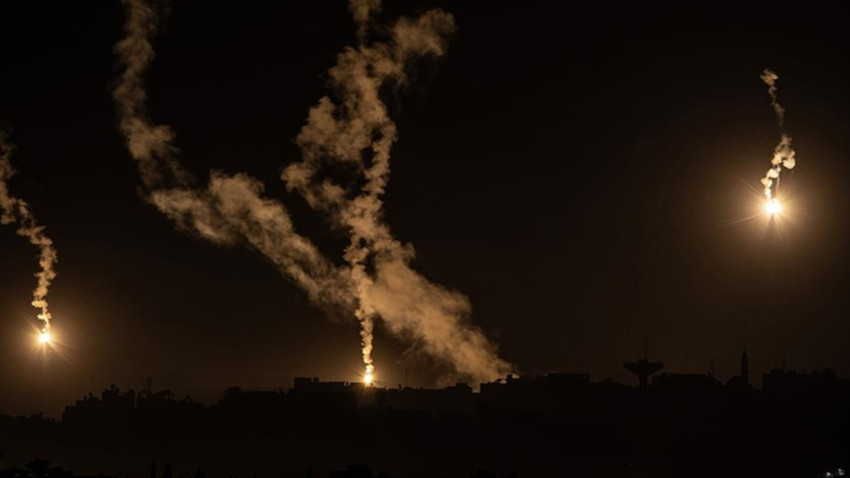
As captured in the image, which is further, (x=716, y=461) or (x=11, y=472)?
(x=716, y=461)

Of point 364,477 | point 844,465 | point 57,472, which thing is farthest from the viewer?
point 844,465

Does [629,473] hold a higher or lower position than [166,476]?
higher

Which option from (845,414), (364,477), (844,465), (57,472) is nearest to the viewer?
(57,472)

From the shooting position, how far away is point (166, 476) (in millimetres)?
87438

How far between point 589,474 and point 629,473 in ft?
27.5

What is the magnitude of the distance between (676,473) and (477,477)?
354 feet

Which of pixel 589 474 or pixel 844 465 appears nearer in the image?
Result: pixel 844 465

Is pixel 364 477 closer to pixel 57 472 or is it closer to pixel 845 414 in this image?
pixel 57 472

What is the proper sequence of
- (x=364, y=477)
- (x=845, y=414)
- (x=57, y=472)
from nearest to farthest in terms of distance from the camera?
1. (x=57, y=472)
2. (x=364, y=477)
3. (x=845, y=414)

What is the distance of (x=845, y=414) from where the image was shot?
199125 mm

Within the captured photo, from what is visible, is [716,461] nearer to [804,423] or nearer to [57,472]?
[804,423]

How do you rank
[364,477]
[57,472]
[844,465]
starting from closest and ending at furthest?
1. [57,472]
2. [364,477]
3. [844,465]

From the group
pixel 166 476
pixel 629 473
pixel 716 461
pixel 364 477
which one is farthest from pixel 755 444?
pixel 166 476

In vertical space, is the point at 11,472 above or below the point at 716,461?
below
